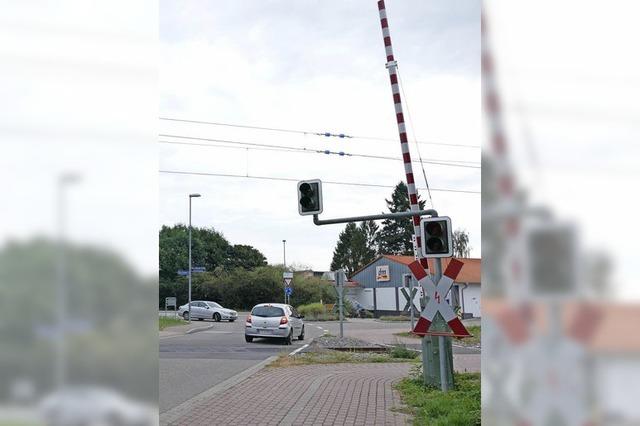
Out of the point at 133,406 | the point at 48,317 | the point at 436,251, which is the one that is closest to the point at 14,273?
the point at 48,317

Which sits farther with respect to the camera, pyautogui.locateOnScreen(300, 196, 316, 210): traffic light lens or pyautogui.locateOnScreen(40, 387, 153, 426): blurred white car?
pyautogui.locateOnScreen(300, 196, 316, 210): traffic light lens

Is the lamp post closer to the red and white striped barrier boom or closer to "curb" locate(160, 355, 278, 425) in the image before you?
"curb" locate(160, 355, 278, 425)

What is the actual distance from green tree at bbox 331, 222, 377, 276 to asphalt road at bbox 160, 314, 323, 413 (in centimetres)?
5653

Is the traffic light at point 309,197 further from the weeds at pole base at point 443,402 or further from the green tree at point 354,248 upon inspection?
the green tree at point 354,248

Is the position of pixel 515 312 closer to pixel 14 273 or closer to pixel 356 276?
pixel 14 273

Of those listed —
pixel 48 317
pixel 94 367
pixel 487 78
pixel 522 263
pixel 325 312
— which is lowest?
pixel 325 312

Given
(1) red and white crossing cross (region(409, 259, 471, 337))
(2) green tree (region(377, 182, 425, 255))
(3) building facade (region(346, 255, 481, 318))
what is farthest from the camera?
(2) green tree (region(377, 182, 425, 255))

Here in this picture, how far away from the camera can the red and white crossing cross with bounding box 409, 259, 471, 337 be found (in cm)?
754

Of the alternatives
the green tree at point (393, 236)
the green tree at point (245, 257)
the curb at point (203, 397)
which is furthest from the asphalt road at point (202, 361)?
the green tree at point (393, 236)

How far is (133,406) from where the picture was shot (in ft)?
5.41

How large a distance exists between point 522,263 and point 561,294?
9 cm

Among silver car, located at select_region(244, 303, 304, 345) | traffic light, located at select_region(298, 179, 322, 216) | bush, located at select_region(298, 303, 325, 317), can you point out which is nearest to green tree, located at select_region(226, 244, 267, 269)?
bush, located at select_region(298, 303, 325, 317)

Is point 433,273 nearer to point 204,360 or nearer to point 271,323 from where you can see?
point 204,360

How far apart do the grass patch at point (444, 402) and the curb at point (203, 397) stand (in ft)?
8.65
